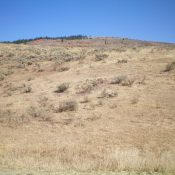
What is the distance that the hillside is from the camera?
1013 cm

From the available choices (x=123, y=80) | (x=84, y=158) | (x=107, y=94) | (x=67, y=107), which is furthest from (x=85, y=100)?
(x=84, y=158)

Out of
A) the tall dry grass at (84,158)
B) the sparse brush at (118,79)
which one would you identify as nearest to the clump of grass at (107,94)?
the sparse brush at (118,79)

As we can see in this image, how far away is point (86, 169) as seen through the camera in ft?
30.0

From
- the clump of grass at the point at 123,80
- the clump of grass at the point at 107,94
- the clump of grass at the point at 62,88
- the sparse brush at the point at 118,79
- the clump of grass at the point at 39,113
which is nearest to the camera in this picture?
the clump of grass at the point at 39,113

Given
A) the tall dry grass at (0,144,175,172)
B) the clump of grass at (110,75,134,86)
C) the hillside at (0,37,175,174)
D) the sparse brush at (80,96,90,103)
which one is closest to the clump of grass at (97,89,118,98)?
the hillside at (0,37,175,174)

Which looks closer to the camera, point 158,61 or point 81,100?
point 81,100

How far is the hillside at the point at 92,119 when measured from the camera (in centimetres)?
1013

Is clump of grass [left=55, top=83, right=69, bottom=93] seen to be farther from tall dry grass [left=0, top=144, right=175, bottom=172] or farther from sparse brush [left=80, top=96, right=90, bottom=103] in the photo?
tall dry grass [left=0, top=144, right=175, bottom=172]

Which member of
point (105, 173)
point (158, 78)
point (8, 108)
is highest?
point (158, 78)

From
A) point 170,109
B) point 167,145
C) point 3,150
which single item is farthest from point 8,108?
point 167,145

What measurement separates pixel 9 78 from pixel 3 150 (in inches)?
792

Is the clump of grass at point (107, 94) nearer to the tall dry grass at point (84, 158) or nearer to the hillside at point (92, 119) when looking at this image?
the hillside at point (92, 119)

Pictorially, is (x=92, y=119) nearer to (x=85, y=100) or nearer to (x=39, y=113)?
(x=39, y=113)

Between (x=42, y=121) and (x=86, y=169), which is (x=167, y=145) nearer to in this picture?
(x=86, y=169)
